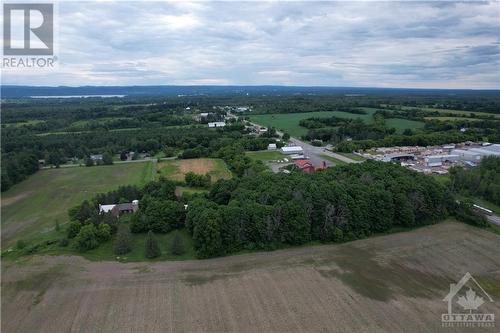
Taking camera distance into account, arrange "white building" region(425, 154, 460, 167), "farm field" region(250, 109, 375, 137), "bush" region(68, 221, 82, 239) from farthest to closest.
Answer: "farm field" region(250, 109, 375, 137), "white building" region(425, 154, 460, 167), "bush" region(68, 221, 82, 239)

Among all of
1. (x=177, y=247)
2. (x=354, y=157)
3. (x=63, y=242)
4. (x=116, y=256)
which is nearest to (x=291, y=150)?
(x=354, y=157)

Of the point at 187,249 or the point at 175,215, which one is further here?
the point at 175,215

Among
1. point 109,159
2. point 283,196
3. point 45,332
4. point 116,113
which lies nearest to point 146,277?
point 45,332

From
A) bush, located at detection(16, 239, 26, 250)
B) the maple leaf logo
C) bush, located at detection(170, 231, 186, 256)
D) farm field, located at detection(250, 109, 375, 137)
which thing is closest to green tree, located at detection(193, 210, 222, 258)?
bush, located at detection(170, 231, 186, 256)

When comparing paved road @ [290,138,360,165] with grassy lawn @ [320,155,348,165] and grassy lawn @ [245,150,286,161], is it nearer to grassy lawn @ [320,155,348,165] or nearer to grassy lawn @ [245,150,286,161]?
grassy lawn @ [320,155,348,165]

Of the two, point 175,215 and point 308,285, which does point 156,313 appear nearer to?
point 308,285

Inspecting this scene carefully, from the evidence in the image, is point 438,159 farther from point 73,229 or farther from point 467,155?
point 73,229
